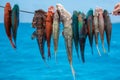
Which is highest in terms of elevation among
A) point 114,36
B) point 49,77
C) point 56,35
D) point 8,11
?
point 8,11

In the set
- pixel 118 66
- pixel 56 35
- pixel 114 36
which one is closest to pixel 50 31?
pixel 56 35

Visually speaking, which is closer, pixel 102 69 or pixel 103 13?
pixel 103 13

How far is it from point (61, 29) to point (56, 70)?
542 centimetres

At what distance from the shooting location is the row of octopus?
2.27 metres

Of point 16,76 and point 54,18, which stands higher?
point 54,18

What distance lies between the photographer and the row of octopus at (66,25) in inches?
89.4

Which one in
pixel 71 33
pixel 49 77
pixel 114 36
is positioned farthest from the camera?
pixel 114 36

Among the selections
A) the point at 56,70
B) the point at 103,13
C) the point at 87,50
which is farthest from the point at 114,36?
the point at 103,13

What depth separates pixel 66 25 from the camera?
2.28 meters

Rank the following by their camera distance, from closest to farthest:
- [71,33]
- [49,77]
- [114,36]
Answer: [71,33]
[49,77]
[114,36]

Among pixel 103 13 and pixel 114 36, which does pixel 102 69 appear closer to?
pixel 114 36

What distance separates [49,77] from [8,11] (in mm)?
5342

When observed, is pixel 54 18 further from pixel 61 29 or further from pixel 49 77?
pixel 49 77

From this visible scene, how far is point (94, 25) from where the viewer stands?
232 centimetres
